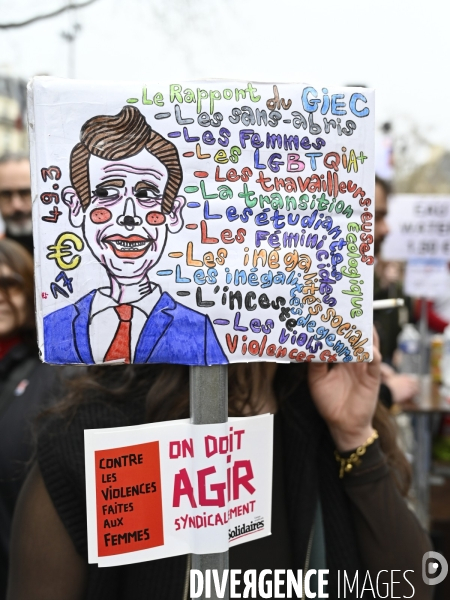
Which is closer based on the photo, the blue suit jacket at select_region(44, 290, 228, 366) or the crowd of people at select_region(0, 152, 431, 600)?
the blue suit jacket at select_region(44, 290, 228, 366)

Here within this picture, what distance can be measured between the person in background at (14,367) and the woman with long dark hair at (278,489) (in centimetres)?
77

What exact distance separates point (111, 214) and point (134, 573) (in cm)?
65

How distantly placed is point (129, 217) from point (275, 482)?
63 centimetres

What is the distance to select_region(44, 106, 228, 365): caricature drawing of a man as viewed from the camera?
2.81 feet

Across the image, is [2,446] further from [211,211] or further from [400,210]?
[400,210]

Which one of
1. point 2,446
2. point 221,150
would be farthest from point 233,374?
point 2,446

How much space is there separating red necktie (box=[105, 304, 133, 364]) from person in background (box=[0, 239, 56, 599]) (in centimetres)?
106

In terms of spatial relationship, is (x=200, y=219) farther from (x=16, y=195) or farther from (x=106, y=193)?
(x=16, y=195)

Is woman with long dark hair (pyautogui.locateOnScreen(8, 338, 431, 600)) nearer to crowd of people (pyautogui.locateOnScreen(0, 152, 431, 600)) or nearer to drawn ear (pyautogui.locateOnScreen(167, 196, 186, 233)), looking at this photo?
crowd of people (pyautogui.locateOnScreen(0, 152, 431, 600))

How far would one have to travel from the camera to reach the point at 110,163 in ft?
2.81

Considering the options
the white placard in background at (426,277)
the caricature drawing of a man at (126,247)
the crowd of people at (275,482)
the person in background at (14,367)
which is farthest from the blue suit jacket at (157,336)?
the white placard in background at (426,277)

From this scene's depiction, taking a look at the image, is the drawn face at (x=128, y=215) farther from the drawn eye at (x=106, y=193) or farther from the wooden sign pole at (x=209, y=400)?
the wooden sign pole at (x=209, y=400)

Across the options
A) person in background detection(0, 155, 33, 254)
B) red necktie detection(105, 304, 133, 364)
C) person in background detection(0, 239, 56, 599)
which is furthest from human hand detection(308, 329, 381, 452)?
person in background detection(0, 155, 33, 254)

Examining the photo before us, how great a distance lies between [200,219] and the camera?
88 cm
